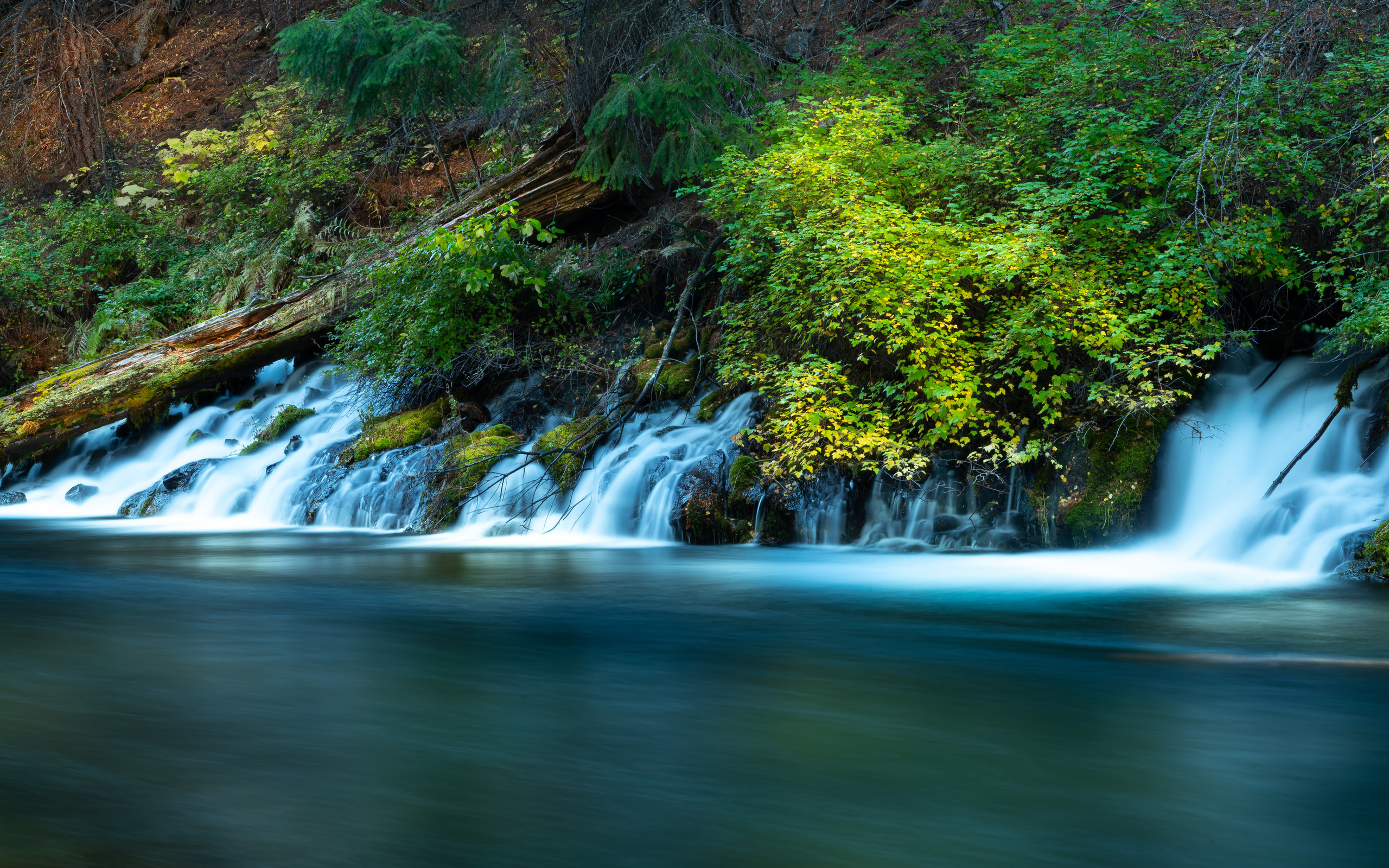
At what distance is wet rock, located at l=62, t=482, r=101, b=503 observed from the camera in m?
13.8

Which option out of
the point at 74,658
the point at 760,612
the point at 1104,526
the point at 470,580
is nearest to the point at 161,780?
the point at 74,658

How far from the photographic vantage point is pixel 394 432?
484 inches

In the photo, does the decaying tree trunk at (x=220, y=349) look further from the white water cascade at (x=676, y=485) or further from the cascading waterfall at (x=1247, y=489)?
the cascading waterfall at (x=1247, y=489)

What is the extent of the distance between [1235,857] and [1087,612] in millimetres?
3423

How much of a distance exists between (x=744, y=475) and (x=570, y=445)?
2.14m

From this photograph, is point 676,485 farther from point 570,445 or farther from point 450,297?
point 450,297

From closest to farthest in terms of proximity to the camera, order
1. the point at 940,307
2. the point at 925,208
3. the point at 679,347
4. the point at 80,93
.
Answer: the point at 940,307, the point at 925,208, the point at 679,347, the point at 80,93

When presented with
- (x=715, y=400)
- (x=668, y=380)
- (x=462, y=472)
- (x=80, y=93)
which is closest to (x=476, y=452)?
(x=462, y=472)

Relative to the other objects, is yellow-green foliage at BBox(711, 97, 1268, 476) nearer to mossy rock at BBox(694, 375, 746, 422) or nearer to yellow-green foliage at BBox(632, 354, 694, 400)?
mossy rock at BBox(694, 375, 746, 422)

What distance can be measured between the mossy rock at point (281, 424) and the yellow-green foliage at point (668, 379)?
5.33 metres

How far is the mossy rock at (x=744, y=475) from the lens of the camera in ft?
31.2

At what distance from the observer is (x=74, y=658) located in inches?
193

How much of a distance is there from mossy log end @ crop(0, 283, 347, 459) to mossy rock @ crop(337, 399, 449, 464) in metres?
3.22

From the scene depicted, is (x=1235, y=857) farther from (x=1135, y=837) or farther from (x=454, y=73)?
(x=454, y=73)
